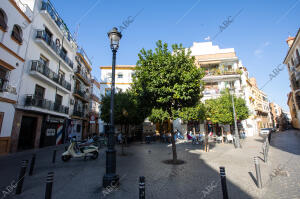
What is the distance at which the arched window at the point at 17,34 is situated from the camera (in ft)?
37.4

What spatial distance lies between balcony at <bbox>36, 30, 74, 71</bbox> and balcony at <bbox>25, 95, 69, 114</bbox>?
528 centimetres

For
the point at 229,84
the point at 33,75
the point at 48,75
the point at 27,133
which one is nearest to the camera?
the point at 33,75

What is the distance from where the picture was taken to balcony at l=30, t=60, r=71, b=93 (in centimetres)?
1322

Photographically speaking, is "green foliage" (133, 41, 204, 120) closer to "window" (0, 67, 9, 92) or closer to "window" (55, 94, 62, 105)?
"window" (0, 67, 9, 92)

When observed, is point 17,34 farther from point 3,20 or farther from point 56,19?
point 56,19

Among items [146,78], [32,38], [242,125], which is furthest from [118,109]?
[242,125]

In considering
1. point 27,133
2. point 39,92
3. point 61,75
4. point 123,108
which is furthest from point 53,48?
point 123,108

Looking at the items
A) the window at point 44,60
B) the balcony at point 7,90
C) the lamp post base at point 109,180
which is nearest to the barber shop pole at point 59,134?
the balcony at point 7,90

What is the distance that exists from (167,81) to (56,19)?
685 inches

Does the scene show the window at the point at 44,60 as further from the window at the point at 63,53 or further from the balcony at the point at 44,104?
the balcony at the point at 44,104

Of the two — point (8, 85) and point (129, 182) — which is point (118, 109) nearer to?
point (8, 85)

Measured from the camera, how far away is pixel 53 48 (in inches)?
639

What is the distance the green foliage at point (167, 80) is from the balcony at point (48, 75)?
10588 mm

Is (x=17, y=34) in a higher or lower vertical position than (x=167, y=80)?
higher
